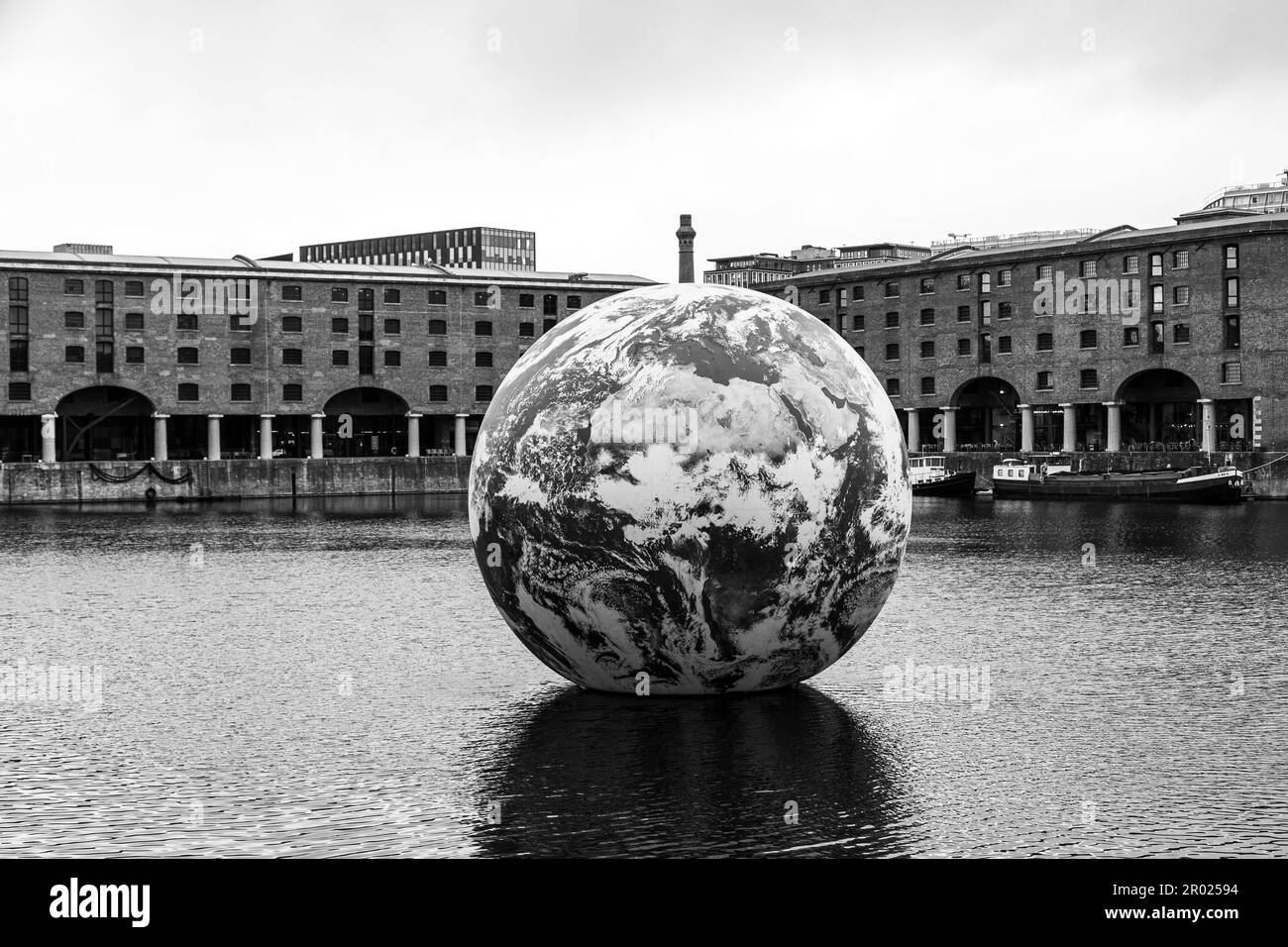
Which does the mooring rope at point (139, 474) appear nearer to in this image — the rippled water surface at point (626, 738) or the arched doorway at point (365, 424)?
the arched doorway at point (365, 424)

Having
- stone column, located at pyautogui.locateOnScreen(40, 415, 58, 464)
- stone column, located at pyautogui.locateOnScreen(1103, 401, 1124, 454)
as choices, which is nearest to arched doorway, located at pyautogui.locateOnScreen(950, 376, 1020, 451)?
stone column, located at pyautogui.locateOnScreen(1103, 401, 1124, 454)

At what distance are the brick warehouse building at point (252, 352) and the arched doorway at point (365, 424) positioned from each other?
107mm

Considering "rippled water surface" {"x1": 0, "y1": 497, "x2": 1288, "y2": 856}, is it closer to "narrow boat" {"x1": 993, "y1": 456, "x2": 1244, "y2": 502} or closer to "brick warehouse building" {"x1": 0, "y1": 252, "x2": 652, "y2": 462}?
"narrow boat" {"x1": 993, "y1": 456, "x2": 1244, "y2": 502}

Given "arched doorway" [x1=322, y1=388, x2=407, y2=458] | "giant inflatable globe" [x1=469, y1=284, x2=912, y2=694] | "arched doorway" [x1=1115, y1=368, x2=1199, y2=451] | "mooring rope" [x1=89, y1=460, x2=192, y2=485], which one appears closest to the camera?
"giant inflatable globe" [x1=469, y1=284, x2=912, y2=694]

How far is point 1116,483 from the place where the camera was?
81.8 m

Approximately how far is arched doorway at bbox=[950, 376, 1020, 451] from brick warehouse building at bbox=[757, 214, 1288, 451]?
10cm

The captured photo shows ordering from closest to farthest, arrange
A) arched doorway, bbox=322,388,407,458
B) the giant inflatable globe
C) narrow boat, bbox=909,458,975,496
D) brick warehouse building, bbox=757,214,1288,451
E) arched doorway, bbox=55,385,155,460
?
the giant inflatable globe < narrow boat, bbox=909,458,975,496 < brick warehouse building, bbox=757,214,1288,451 < arched doorway, bbox=55,385,155,460 < arched doorway, bbox=322,388,407,458

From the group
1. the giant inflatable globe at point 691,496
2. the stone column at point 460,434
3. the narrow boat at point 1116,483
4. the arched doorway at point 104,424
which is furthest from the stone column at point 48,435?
the giant inflatable globe at point 691,496

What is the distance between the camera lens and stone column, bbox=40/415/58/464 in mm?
95000

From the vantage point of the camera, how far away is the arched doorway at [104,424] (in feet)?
322
